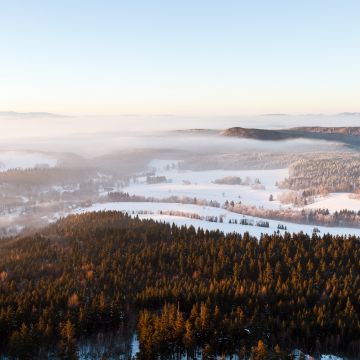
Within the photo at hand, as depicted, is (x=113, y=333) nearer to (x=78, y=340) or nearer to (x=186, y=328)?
(x=78, y=340)

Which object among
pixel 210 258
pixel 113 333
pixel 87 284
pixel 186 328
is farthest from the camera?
pixel 210 258

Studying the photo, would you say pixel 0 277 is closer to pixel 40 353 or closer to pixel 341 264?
pixel 40 353

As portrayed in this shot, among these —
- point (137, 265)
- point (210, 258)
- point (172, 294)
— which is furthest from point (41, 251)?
point (172, 294)

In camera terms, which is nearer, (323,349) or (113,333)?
Answer: (323,349)

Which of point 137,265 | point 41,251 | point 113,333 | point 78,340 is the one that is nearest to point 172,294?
point 113,333

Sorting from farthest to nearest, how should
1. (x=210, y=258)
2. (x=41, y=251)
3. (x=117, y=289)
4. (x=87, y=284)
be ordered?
(x=41, y=251), (x=210, y=258), (x=87, y=284), (x=117, y=289)

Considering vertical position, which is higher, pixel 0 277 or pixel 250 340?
pixel 250 340
